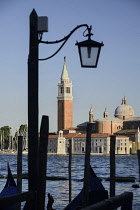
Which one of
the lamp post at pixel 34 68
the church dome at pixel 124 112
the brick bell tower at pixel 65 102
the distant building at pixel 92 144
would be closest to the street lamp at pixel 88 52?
the lamp post at pixel 34 68

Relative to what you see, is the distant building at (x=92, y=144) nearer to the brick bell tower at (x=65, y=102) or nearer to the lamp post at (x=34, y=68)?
the brick bell tower at (x=65, y=102)

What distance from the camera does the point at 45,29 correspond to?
185 inches

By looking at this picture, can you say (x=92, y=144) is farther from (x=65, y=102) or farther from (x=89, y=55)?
(x=89, y=55)

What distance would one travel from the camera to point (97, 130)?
96688 mm

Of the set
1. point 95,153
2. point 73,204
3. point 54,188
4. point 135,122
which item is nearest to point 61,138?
point 95,153

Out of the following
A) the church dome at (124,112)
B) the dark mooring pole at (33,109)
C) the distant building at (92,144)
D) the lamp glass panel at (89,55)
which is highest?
the church dome at (124,112)

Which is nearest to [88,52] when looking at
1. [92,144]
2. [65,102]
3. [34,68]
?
[34,68]

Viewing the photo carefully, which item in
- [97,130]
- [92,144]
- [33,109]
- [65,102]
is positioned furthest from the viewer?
[65,102]

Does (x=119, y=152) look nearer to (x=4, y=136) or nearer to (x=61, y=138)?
(x=61, y=138)

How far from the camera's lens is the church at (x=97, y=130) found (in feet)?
307

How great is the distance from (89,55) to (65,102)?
95708 mm

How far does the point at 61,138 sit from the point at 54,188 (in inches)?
3025

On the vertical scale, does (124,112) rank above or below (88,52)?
above

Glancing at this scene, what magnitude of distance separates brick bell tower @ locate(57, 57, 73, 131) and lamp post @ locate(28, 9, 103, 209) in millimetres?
93822
